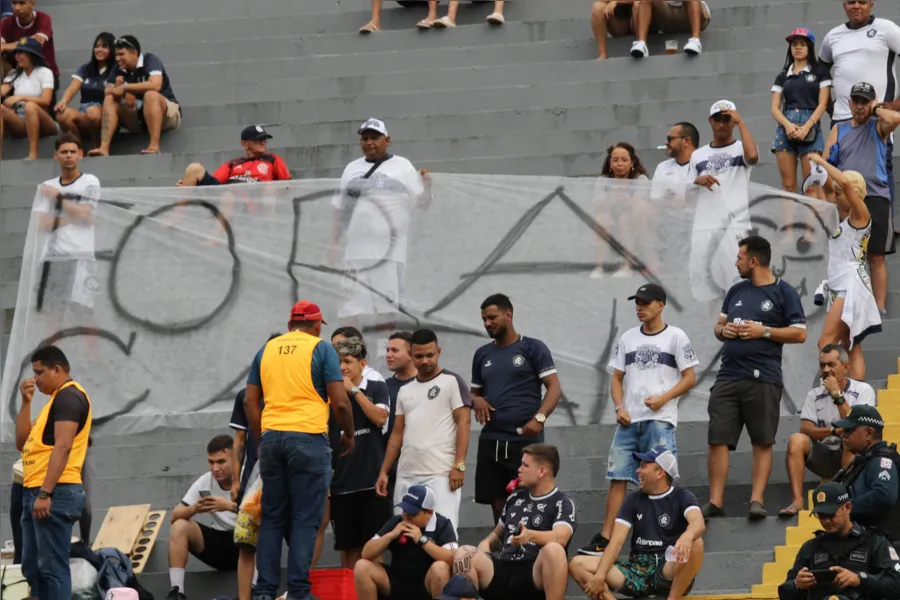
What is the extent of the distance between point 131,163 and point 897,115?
6773 millimetres

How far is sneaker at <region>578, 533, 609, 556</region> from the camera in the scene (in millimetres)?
11828

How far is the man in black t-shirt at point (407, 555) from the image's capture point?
37.9 feet

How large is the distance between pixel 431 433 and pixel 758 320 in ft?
7.31

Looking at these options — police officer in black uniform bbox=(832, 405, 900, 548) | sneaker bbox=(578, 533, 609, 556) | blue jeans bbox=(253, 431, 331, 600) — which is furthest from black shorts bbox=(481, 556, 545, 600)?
police officer in black uniform bbox=(832, 405, 900, 548)

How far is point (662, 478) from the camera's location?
11.6 meters

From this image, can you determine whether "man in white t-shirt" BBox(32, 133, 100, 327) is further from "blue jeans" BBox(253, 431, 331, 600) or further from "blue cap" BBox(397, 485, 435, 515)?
"blue cap" BBox(397, 485, 435, 515)

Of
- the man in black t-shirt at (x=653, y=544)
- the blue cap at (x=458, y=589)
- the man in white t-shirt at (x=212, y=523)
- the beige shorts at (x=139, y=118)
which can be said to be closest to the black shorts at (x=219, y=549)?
the man in white t-shirt at (x=212, y=523)

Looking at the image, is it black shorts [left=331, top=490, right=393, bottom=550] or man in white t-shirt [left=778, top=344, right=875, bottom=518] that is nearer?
man in white t-shirt [left=778, top=344, right=875, bottom=518]

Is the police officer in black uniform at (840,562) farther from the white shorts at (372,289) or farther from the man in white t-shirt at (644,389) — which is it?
the white shorts at (372,289)

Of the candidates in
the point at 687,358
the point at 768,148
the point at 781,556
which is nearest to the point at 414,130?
the point at 768,148

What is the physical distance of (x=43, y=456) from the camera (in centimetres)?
1196

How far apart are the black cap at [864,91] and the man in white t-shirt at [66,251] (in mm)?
5517

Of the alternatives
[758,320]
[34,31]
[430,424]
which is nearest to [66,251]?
[430,424]

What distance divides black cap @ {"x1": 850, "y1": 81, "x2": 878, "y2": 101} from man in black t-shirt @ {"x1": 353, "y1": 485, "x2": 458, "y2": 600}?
476 centimetres
